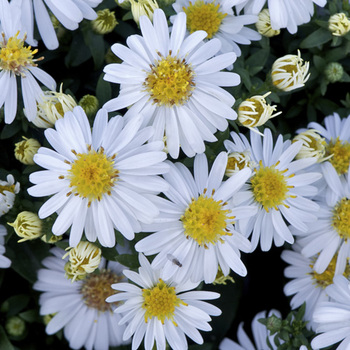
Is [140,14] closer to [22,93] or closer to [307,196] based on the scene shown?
[22,93]

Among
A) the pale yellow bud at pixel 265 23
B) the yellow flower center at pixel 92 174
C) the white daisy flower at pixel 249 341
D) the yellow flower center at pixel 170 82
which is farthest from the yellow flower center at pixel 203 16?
the white daisy flower at pixel 249 341

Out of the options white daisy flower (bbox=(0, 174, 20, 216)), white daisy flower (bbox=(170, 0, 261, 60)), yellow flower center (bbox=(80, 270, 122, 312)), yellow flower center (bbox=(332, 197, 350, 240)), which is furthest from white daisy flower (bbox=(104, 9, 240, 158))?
yellow flower center (bbox=(80, 270, 122, 312))

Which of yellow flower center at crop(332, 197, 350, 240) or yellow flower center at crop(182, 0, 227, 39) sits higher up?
yellow flower center at crop(182, 0, 227, 39)

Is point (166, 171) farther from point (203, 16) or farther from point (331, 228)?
point (331, 228)

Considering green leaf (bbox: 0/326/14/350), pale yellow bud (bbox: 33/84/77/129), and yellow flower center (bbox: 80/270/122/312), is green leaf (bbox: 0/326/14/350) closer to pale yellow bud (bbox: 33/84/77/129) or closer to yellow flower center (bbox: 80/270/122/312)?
yellow flower center (bbox: 80/270/122/312)

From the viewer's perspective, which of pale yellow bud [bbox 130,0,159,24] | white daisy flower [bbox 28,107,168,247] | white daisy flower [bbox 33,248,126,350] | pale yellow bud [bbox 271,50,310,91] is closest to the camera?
white daisy flower [bbox 28,107,168,247]

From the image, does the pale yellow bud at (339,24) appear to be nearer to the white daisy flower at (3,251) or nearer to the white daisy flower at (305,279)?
the white daisy flower at (305,279)
